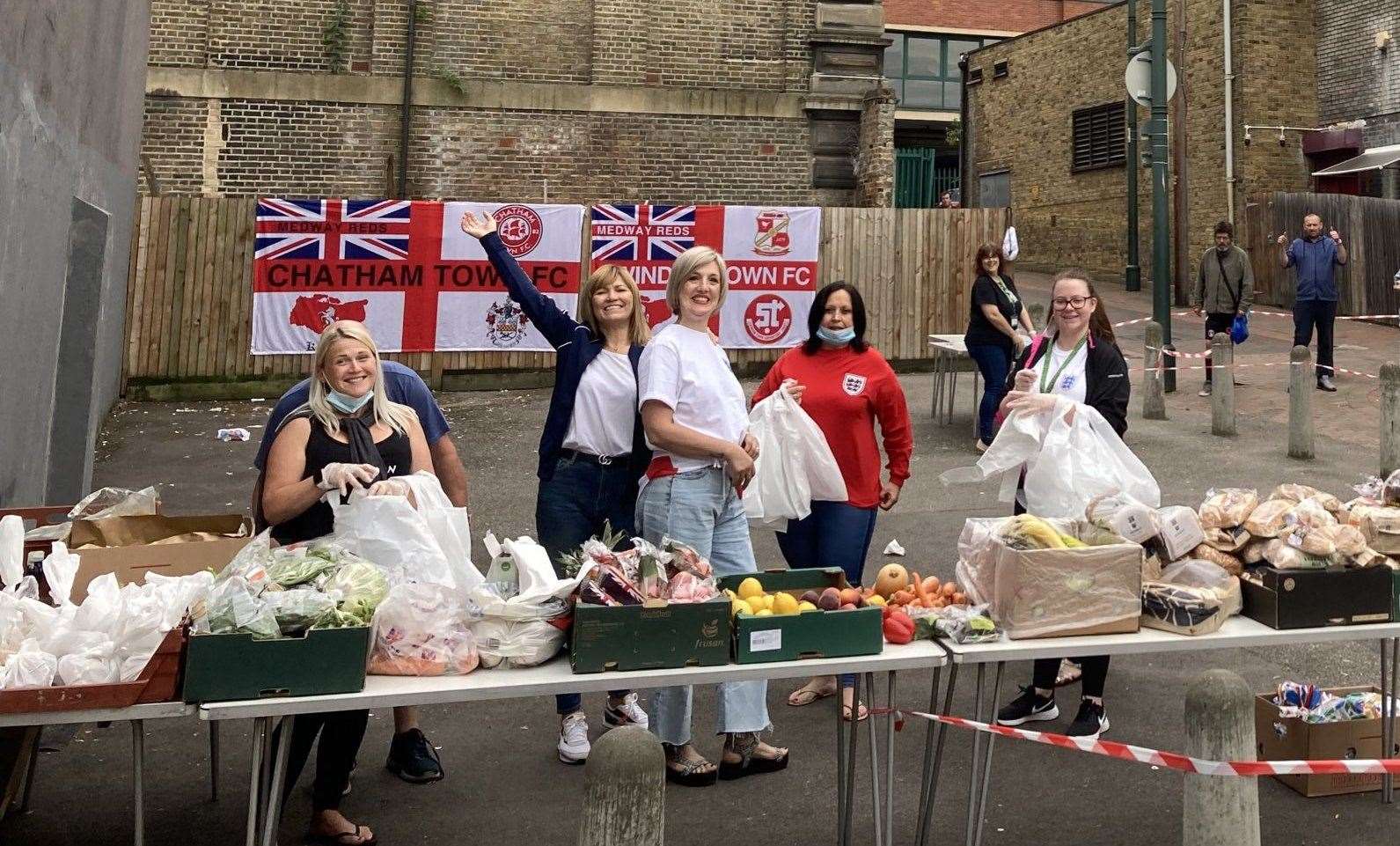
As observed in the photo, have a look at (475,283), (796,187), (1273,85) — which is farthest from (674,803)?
(1273,85)

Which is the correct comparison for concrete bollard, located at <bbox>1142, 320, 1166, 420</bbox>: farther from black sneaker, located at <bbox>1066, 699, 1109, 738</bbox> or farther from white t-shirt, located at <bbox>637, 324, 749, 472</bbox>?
white t-shirt, located at <bbox>637, 324, 749, 472</bbox>

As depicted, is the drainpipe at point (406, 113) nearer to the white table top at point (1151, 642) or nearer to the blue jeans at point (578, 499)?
the blue jeans at point (578, 499)

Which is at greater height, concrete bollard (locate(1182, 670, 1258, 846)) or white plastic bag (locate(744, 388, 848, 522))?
white plastic bag (locate(744, 388, 848, 522))

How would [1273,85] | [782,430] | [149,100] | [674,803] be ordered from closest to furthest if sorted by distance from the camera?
[674,803] < [782,430] < [149,100] < [1273,85]

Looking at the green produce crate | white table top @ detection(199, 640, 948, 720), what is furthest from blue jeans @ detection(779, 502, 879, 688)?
the green produce crate

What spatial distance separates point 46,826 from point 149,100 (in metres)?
13.9

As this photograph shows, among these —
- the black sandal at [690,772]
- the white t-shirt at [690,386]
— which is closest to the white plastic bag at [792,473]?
the white t-shirt at [690,386]

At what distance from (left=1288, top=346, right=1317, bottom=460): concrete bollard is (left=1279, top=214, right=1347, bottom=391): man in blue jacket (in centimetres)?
300

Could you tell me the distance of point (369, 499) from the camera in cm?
395

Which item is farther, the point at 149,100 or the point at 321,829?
the point at 149,100

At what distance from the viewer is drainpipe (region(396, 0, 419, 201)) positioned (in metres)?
16.8

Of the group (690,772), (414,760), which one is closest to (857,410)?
(690,772)

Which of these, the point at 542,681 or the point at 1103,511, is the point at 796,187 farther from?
the point at 542,681

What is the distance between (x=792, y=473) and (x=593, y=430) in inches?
37.7
